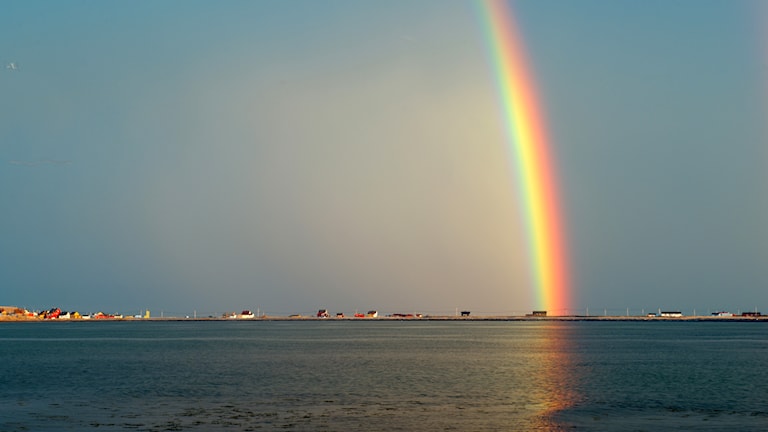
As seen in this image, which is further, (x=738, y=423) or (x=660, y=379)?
(x=660, y=379)

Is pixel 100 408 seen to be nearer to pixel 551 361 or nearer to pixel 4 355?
pixel 551 361

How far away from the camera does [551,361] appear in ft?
342

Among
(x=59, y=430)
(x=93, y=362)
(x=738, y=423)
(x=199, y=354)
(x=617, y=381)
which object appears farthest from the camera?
(x=199, y=354)

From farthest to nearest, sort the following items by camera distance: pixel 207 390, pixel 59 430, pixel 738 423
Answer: pixel 207 390 → pixel 738 423 → pixel 59 430

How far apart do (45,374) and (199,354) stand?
36.1 m

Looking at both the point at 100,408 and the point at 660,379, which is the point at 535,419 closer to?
the point at 100,408

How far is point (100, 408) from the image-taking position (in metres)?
54.4

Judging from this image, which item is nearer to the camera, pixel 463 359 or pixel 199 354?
pixel 463 359

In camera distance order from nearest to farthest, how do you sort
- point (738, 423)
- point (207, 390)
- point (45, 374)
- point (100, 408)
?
point (738, 423)
point (100, 408)
point (207, 390)
point (45, 374)

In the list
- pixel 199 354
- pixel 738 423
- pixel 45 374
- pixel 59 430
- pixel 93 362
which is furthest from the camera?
pixel 199 354

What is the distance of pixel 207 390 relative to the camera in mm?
65938

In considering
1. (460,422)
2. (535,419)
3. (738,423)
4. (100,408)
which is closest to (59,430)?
(100,408)

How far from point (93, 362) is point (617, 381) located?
59.0 metres

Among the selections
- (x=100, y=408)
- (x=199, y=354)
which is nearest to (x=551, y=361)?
(x=199, y=354)
